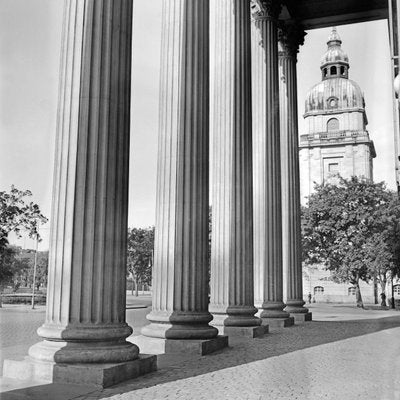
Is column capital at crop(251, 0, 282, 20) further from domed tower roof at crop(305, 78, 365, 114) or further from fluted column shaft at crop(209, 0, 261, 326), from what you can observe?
domed tower roof at crop(305, 78, 365, 114)

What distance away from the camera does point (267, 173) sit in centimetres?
5962

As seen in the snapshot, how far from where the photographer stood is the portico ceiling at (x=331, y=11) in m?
76.2

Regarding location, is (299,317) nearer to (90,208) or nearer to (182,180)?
(182,180)

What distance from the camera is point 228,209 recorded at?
45.8 metres

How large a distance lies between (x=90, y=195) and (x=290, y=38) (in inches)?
2257

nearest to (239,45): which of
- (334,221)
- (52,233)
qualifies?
(52,233)

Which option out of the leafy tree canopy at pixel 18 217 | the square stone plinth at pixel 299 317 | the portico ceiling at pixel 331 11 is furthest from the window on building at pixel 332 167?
the leafy tree canopy at pixel 18 217

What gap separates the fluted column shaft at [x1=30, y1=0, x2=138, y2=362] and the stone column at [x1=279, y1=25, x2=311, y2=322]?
45.8 meters

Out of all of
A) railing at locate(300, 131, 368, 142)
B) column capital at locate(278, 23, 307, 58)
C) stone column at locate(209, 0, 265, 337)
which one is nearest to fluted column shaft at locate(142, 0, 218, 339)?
stone column at locate(209, 0, 265, 337)

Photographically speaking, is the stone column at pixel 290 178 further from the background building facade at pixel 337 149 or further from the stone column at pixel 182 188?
the background building facade at pixel 337 149

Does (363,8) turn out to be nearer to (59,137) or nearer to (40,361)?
(59,137)

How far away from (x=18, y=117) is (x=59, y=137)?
1.92 metres

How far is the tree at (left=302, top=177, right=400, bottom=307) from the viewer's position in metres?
129

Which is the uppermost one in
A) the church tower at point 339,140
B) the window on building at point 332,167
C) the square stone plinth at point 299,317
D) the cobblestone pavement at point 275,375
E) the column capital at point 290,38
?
the church tower at point 339,140
